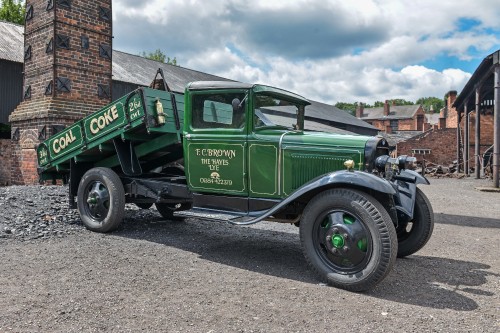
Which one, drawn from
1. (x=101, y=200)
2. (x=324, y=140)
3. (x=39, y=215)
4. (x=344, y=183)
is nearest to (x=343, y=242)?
A: (x=344, y=183)

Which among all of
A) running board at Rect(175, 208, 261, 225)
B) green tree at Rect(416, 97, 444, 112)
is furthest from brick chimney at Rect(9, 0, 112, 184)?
green tree at Rect(416, 97, 444, 112)

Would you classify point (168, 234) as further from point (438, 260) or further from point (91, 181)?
point (438, 260)

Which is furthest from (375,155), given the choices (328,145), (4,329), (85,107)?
(85,107)

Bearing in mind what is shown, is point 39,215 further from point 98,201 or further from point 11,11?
point 11,11

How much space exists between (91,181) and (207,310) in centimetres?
351

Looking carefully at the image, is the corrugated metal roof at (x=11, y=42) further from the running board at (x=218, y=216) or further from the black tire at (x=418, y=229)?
the black tire at (x=418, y=229)

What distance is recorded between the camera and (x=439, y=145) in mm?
28719

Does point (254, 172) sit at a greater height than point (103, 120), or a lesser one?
lesser

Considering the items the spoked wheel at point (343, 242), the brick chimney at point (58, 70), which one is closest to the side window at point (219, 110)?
the spoked wheel at point (343, 242)

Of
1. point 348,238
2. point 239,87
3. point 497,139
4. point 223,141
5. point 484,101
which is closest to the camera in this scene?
point 348,238

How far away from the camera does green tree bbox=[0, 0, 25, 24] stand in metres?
31.1

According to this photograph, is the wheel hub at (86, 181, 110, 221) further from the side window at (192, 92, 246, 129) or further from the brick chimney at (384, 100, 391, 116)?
the brick chimney at (384, 100, 391, 116)

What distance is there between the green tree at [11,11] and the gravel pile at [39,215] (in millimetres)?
29763

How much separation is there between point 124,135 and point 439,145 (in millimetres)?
27878
